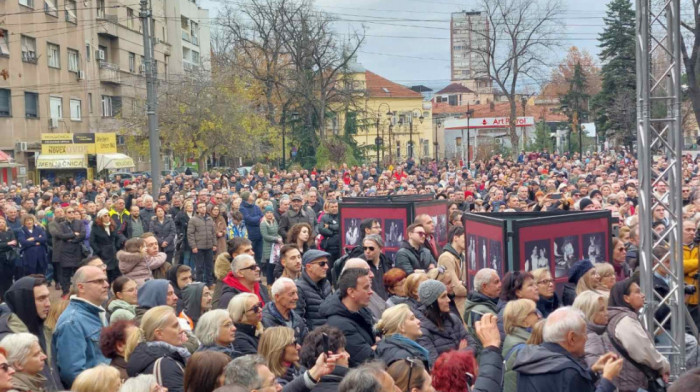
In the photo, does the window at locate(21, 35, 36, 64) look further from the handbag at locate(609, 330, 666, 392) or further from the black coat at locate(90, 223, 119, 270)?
the handbag at locate(609, 330, 666, 392)

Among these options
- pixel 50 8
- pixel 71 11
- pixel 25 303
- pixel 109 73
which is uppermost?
pixel 71 11

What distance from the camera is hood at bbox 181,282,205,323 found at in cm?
807

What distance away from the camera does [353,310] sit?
659 cm

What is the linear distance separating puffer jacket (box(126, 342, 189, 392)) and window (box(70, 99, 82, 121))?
1819 inches

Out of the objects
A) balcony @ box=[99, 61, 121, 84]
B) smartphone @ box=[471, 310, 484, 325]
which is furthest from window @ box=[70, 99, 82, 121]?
smartphone @ box=[471, 310, 484, 325]

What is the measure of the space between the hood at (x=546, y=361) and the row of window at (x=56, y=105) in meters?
41.5

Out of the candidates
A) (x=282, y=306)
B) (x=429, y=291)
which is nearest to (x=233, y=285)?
(x=282, y=306)

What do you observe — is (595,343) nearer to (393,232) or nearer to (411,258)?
(411,258)

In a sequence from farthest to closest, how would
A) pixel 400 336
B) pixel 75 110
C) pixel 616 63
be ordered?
1. pixel 616 63
2. pixel 75 110
3. pixel 400 336

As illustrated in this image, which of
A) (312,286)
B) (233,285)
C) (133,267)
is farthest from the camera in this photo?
(133,267)

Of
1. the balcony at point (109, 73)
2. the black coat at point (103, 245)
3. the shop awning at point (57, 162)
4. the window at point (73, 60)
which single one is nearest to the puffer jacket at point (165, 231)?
the black coat at point (103, 245)

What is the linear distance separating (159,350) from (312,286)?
2.62 meters

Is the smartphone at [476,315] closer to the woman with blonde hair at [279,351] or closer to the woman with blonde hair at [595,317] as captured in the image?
the woman with blonde hair at [595,317]

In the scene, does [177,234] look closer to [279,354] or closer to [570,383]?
[279,354]
